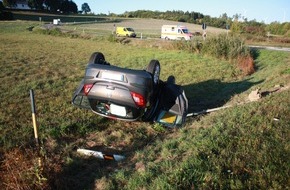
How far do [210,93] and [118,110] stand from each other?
18.4ft

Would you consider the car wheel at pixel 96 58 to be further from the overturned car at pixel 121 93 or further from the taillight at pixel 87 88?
the taillight at pixel 87 88

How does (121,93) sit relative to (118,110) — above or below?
above

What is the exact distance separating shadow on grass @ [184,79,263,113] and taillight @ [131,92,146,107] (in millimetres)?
3010

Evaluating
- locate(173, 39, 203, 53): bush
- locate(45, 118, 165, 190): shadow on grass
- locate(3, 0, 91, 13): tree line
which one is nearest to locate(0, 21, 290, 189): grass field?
locate(45, 118, 165, 190): shadow on grass

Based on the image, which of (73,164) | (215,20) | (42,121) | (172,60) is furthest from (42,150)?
(215,20)

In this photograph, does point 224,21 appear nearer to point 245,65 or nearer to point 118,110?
point 245,65

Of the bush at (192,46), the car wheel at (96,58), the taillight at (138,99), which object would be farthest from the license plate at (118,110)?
the bush at (192,46)

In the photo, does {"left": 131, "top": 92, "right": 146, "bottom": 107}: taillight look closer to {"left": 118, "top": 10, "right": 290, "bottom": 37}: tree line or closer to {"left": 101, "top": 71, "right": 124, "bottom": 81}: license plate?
{"left": 101, "top": 71, "right": 124, "bottom": 81}: license plate

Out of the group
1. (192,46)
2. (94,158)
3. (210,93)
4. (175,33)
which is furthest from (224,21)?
(94,158)

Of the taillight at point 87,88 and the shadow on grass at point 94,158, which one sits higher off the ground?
the taillight at point 87,88

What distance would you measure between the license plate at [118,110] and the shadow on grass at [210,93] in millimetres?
3000

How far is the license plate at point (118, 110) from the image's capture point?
5876 mm

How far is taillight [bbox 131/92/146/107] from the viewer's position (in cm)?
559

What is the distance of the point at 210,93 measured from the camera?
10.7 m
